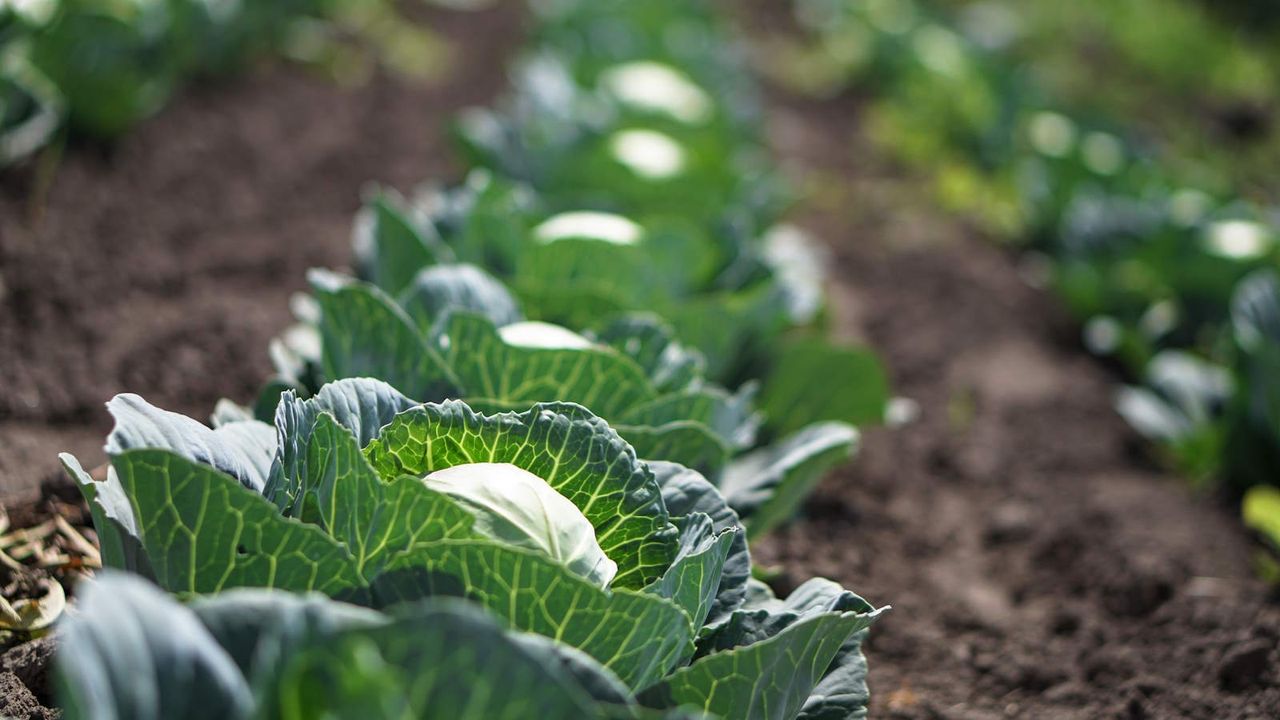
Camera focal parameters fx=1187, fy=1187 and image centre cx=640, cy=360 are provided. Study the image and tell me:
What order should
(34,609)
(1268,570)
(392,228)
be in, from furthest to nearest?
(1268,570), (392,228), (34,609)

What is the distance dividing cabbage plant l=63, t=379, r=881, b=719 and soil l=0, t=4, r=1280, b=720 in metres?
0.63

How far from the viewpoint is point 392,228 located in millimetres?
3131

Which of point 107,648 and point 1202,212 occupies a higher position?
point 1202,212

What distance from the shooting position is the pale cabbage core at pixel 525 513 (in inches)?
75.5

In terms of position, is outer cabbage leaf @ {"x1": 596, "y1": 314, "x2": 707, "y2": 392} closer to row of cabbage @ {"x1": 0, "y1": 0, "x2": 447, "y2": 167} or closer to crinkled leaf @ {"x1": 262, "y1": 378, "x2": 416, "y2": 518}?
crinkled leaf @ {"x1": 262, "y1": 378, "x2": 416, "y2": 518}

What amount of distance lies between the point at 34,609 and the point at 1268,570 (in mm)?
3266

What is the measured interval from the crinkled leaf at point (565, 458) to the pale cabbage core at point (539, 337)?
0.58m

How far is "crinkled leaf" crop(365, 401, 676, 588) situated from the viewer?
79.5 inches

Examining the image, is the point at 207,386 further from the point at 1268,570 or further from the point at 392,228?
the point at 1268,570

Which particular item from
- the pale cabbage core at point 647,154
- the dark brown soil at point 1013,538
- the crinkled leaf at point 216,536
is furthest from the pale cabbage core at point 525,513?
the pale cabbage core at point 647,154

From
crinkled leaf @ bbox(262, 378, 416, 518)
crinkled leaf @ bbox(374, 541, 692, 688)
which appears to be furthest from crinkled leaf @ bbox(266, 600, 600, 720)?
crinkled leaf @ bbox(262, 378, 416, 518)

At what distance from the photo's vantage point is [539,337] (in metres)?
2.70

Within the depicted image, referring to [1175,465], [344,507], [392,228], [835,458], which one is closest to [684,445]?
[835,458]

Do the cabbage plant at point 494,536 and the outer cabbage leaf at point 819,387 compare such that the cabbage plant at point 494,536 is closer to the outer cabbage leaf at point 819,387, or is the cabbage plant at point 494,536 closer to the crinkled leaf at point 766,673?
the crinkled leaf at point 766,673
